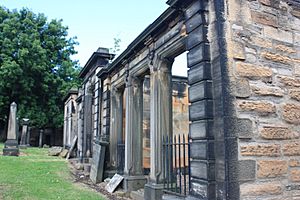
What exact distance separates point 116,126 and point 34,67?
1708cm

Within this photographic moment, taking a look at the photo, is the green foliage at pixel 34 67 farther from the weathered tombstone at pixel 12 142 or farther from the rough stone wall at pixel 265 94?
the rough stone wall at pixel 265 94

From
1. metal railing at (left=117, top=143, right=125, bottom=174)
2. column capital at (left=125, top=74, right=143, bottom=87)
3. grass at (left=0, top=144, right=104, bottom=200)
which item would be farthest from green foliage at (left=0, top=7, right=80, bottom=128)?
column capital at (left=125, top=74, right=143, bottom=87)

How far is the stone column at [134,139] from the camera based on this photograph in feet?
23.8

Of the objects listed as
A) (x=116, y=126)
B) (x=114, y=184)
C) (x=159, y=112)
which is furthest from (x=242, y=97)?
(x=116, y=126)

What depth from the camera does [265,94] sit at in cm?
394

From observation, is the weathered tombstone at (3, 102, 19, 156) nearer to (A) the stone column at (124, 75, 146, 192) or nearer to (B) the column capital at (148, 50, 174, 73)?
(A) the stone column at (124, 75, 146, 192)

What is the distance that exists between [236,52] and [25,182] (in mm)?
6445

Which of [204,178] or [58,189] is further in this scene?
[58,189]

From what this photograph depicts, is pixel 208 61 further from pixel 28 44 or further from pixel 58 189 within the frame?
pixel 28 44

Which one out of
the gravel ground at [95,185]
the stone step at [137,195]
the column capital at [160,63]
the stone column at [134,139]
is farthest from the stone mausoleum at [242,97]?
the gravel ground at [95,185]

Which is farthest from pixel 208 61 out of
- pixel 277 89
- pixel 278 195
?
pixel 278 195

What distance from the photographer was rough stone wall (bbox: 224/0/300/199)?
3680 mm

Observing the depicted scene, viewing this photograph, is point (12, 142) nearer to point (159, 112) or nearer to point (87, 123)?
point (87, 123)

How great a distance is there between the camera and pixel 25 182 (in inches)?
303
